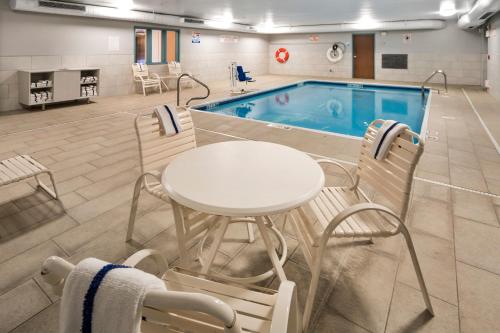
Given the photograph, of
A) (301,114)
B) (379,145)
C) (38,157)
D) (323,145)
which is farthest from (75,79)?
(379,145)

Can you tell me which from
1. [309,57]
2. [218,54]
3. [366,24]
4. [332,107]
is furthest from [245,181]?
[309,57]

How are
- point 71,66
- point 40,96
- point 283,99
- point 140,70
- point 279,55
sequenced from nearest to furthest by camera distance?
1. point 40,96
2. point 71,66
3. point 140,70
4. point 283,99
5. point 279,55

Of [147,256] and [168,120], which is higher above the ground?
[168,120]

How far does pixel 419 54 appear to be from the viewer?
35.4 feet

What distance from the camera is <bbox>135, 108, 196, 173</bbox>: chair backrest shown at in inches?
72.1

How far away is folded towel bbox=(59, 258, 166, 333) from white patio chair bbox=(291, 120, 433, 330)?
2.78ft

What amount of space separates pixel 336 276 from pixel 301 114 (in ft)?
18.3

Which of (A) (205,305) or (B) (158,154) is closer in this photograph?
(A) (205,305)

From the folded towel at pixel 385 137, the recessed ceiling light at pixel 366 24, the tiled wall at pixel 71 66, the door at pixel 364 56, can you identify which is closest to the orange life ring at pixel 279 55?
the door at pixel 364 56

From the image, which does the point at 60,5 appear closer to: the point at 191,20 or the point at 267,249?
the point at 191,20

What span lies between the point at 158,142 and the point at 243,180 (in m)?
0.88

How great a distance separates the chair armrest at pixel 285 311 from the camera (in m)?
0.72

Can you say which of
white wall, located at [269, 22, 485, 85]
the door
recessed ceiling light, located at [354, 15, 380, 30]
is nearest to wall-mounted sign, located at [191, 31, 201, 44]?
white wall, located at [269, 22, 485, 85]

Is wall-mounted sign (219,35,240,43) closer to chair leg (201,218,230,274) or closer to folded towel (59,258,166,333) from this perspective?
chair leg (201,218,230,274)
